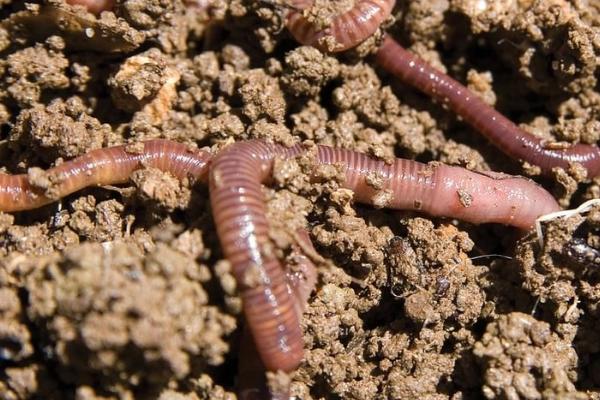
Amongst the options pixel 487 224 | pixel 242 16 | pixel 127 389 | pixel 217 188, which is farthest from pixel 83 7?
pixel 487 224

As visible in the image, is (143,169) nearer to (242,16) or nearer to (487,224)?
(242,16)

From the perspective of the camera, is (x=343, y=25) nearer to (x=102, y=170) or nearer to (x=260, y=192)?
(x=260, y=192)

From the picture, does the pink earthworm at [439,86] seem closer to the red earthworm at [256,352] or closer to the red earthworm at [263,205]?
the red earthworm at [263,205]

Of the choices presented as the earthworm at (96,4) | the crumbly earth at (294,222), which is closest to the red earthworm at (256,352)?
the crumbly earth at (294,222)

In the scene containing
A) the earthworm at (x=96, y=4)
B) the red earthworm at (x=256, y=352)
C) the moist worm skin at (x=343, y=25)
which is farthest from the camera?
A: the moist worm skin at (x=343, y=25)

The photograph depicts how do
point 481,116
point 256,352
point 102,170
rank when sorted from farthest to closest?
point 481,116, point 102,170, point 256,352

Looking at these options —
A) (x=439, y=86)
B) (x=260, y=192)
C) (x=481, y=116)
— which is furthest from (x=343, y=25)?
(x=260, y=192)
